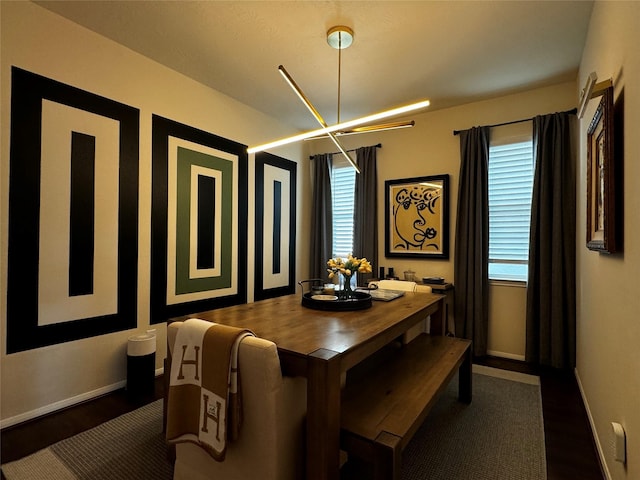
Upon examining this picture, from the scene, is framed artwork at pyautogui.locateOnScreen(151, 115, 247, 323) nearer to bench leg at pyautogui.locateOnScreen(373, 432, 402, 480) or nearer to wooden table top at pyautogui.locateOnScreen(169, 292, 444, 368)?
wooden table top at pyautogui.locateOnScreen(169, 292, 444, 368)

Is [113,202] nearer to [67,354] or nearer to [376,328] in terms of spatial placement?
[67,354]

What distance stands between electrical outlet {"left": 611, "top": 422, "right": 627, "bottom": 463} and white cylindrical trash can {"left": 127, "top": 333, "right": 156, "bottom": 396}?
9.46 ft

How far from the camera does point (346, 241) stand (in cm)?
464

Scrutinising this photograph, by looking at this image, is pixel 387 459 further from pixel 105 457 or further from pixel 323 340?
pixel 105 457

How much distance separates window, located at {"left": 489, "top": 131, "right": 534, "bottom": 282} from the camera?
135 inches

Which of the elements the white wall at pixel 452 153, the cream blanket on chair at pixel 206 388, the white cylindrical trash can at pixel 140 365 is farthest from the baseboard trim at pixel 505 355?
the white cylindrical trash can at pixel 140 365

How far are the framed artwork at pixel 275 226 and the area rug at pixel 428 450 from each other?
195 cm

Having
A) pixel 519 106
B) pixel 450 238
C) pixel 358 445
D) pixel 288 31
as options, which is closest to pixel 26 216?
pixel 288 31

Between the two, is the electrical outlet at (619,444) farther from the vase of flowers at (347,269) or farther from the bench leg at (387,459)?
the vase of flowers at (347,269)

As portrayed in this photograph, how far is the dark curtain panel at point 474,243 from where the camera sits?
3.51m

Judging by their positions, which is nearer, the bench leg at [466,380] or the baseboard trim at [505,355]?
the bench leg at [466,380]

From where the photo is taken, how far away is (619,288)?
5.08ft

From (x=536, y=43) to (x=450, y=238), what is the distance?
6.47 ft

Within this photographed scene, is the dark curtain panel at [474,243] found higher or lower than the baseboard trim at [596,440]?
higher
